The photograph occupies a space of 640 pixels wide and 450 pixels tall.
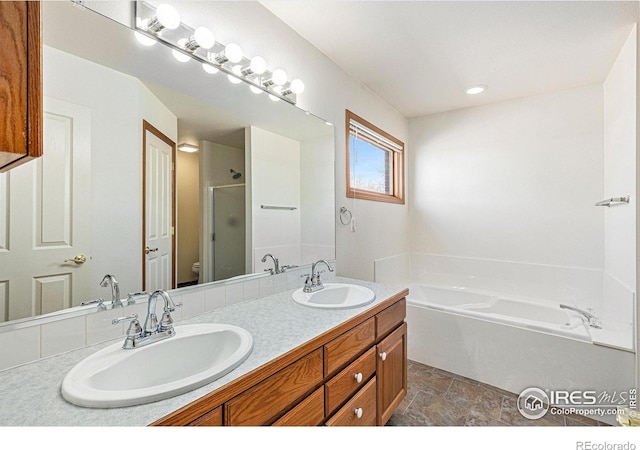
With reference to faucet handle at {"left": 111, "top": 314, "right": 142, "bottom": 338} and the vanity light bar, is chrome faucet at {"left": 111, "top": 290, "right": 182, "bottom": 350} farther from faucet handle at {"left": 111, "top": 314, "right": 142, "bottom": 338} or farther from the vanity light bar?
the vanity light bar

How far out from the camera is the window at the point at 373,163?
2.35 metres

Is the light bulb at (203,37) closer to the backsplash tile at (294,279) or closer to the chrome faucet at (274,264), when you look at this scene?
the chrome faucet at (274,264)

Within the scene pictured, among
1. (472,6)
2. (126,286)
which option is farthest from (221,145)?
(472,6)

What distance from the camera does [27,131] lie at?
1.56ft

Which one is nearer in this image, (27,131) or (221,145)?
(27,131)

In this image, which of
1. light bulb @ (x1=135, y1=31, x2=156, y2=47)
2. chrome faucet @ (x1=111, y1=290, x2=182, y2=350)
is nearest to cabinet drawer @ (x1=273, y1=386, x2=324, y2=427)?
chrome faucet @ (x1=111, y1=290, x2=182, y2=350)

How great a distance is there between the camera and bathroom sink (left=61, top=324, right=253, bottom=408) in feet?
2.09

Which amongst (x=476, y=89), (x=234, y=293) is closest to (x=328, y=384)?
(x=234, y=293)

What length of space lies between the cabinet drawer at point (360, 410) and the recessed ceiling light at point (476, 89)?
98.6 inches

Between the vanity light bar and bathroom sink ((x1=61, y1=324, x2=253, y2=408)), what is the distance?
1.14 metres

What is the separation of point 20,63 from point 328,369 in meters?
1.15

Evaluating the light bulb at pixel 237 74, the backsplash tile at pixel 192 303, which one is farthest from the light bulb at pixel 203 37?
the backsplash tile at pixel 192 303
